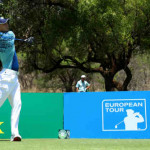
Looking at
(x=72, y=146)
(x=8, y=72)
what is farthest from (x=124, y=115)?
(x=8, y=72)

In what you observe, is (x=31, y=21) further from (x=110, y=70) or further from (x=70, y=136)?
(x=70, y=136)

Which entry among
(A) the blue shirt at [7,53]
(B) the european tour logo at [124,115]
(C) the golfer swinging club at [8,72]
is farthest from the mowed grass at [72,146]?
(B) the european tour logo at [124,115]

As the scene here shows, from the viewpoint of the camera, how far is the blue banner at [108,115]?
40.4 ft

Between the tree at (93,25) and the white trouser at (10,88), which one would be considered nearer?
the white trouser at (10,88)

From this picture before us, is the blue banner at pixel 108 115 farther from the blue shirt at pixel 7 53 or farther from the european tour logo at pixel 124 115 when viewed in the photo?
the blue shirt at pixel 7 53

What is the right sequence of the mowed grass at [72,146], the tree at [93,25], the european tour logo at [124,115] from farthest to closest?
1. the tree at [93,25]
2. the european tour logo at [124,115]
3. the mowed grass at [72,146]

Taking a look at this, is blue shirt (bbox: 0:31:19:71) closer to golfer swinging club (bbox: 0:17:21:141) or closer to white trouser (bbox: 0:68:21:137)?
golfer swinging club (bbox: 0:17:21:141)

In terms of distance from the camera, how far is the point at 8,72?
25.8 ft

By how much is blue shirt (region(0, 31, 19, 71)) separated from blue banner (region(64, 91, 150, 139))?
5.21 metres

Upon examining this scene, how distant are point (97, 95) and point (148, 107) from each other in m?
1.51

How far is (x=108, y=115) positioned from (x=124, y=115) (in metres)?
0.45

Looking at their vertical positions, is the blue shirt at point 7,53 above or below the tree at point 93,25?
below

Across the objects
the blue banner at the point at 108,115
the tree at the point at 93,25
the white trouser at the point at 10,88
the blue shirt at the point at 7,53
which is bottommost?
the blue banner at the point at 108,115

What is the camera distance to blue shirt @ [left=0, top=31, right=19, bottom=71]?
795 cm
